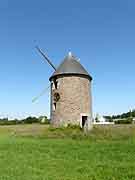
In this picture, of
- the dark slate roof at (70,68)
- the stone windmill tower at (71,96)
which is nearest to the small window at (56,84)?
the stone windmill tower at (71,96)

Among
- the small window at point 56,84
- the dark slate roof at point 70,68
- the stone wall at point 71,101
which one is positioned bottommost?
the stone wall at point 71,101

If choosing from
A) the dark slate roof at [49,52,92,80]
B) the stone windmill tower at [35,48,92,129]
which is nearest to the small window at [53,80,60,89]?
the stone windmill tower at [35,48,92,129]

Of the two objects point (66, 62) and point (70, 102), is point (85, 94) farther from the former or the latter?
point (66, 62)

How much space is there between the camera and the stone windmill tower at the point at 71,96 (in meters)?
28.6

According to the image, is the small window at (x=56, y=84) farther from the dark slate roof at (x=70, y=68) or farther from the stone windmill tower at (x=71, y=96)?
the dark slate roof at (x=70, y=68)

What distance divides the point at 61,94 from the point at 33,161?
1842cm

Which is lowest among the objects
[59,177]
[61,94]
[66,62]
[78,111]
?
[59,177]

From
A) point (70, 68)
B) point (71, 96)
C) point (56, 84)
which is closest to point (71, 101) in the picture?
point (71, 96)

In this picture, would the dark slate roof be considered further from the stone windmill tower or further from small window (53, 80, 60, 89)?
small window (53, 80, 60, 89)

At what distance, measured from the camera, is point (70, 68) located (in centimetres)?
2986

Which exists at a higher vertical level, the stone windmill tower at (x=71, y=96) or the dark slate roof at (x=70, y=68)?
the dark slate roof at (x=70, y=68)

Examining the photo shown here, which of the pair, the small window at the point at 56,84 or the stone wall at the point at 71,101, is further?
the small window at the point at 56,84

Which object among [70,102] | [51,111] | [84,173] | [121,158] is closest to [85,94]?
[70,102]

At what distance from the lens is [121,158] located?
36.9 feet
